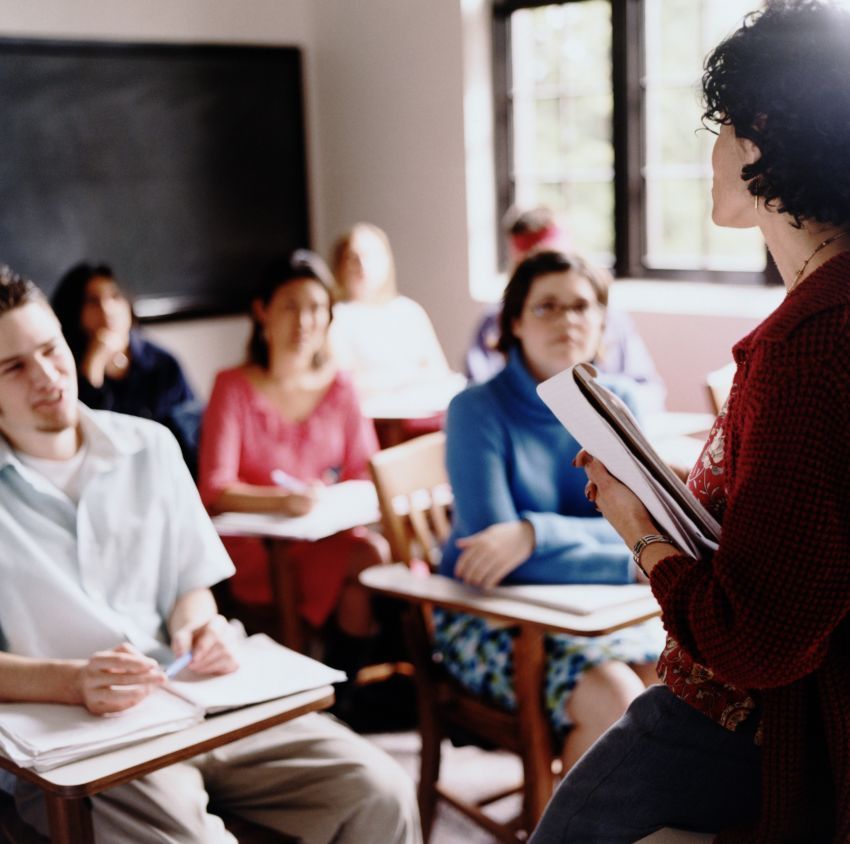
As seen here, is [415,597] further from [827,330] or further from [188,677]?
[827,330]

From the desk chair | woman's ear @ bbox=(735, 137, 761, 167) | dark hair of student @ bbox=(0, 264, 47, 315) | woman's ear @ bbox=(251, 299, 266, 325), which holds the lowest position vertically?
the desk chair

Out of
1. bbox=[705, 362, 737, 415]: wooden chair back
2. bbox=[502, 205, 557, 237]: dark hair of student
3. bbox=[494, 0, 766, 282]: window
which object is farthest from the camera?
bbox=[494, 0, 766, 282]: window

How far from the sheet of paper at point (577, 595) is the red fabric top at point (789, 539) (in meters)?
0.75

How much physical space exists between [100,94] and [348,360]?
1.68 meters

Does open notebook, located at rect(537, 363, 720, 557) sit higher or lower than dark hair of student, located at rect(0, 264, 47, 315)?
lower

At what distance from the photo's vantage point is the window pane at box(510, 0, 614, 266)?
498 centimetres

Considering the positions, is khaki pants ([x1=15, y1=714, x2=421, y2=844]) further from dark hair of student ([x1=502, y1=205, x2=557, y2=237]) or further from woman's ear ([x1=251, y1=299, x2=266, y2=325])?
dark hair of student ([x1=502, y1=205, x2=557, y2=237])

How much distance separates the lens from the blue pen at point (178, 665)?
1.64 meters

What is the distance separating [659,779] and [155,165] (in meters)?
4.37

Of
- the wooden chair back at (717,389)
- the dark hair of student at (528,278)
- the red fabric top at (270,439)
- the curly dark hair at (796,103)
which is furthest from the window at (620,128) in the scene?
the curly dark hair at (796,103)

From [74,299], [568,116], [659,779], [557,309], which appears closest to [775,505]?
[659,779]

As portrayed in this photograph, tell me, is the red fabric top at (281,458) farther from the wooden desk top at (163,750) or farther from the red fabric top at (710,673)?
the red fabric top at (710,673)

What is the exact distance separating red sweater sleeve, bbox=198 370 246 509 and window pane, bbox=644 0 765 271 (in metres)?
2.42

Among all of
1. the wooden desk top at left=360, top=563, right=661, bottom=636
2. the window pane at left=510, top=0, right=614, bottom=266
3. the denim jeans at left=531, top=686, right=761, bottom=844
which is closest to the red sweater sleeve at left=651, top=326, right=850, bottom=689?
the denim jeans at left=531, top=686, right=761, bottom=844
